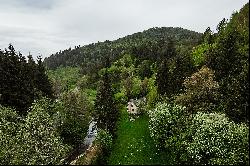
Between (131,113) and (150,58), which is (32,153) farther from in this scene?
(150,58)

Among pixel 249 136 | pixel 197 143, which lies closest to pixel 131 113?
pixel 197 143

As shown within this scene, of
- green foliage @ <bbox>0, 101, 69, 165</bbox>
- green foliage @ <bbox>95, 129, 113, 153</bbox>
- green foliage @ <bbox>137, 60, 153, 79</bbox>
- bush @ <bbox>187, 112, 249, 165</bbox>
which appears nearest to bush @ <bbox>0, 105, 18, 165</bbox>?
green foliage @ <bbox>0, 101, 69, 165</bbox>

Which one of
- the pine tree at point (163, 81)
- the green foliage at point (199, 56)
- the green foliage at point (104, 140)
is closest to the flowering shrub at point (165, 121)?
the green foliage at point (104, 140)

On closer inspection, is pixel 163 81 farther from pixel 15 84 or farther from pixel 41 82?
pixel 15 84

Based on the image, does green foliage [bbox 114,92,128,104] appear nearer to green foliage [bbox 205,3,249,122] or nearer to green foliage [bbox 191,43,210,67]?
green foliage [bbox 191,43,210,67]

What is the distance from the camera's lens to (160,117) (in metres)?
56.4

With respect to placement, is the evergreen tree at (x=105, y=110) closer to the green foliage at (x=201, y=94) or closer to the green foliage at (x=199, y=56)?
the green foliage at (x=201, y=94)

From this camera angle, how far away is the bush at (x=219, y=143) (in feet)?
128

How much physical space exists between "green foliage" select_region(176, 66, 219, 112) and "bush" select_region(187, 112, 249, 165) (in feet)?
35.1

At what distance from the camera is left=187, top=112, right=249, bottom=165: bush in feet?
128

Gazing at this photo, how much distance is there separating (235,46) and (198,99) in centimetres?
1424

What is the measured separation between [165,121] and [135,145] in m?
9.55

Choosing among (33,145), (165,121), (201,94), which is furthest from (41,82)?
(33,145)

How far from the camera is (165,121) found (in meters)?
55.5
